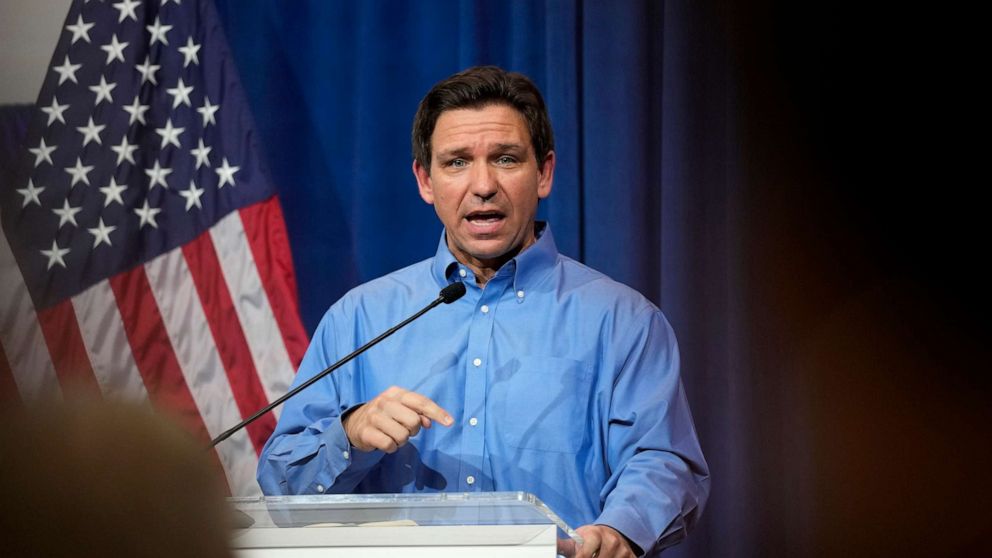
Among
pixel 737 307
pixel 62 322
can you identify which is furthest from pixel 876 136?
pixel 62 322

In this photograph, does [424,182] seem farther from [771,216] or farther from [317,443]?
[771,216]

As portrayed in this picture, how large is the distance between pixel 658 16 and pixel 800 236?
0.75m

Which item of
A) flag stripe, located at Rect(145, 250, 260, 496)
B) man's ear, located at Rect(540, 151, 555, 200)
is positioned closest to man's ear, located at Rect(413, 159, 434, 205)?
man's ear, located at Rect(540, 151, 555, 200)

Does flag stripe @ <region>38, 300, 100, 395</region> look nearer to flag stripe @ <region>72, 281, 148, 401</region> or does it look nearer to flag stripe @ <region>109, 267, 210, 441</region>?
flag stripe @ <region>72, 281, 148, 401</region>

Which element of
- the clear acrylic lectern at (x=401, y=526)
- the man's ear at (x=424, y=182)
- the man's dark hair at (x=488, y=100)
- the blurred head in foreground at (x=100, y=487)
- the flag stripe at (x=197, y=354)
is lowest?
the flag stripe at (x=197, y=354)

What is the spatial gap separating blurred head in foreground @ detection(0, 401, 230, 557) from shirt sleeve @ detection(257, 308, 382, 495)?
132 centimetres

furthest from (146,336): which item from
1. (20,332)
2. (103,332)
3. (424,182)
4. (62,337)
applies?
(424,182)

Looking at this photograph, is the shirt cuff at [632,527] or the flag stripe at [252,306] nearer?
the shirt cuff at [632,527]

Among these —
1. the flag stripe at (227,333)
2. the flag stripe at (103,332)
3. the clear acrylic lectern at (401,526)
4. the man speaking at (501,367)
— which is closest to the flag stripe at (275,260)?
the flag stripe at (227,333)

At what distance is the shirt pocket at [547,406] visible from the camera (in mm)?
1994

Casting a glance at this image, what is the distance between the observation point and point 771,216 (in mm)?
2840

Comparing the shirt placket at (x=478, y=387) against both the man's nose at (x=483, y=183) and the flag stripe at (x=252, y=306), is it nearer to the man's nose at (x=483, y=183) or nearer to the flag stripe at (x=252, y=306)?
the man's nose at (x=483, y=183)

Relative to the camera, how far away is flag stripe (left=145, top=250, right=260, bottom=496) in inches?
124

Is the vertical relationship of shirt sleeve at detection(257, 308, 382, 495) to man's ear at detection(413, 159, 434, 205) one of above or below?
below
